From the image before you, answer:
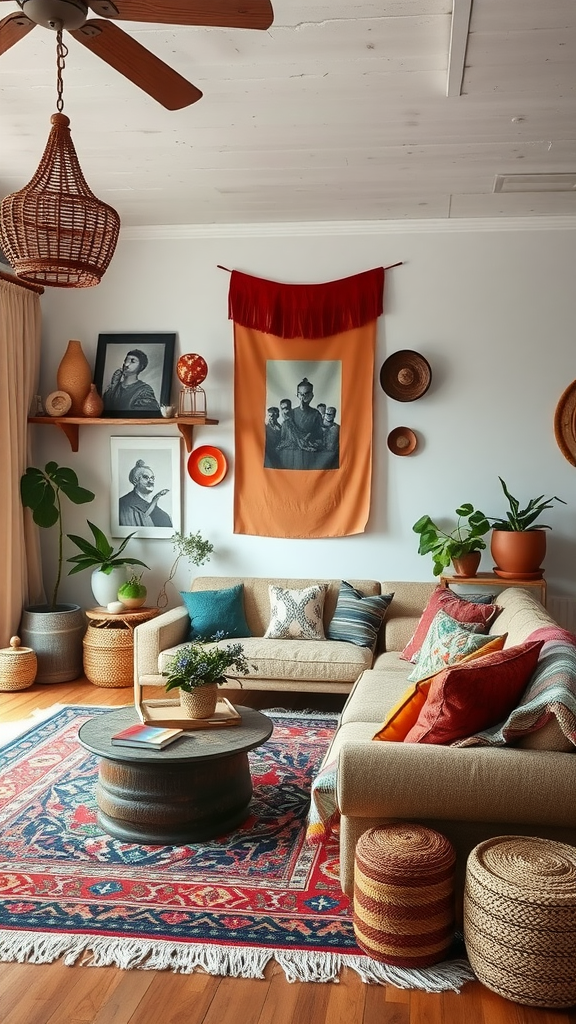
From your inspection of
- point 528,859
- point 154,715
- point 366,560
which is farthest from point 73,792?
point 366,560

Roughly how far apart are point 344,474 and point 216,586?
1.05 meters

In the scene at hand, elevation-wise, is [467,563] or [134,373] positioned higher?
[134,373]

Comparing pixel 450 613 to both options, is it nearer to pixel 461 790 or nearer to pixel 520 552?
pixel 520 552

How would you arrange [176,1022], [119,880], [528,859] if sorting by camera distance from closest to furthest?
[176,1022]
[528,859]
[119,880]

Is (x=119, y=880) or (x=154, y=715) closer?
(x=119, y=880)

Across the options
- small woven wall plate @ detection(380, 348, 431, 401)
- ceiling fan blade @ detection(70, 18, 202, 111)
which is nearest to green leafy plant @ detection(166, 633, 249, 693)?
ceiling fan blade @ detection(70, 18, 202, 111)

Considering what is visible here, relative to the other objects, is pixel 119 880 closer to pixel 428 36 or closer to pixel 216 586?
pixel 216 586

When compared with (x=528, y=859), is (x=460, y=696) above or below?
above

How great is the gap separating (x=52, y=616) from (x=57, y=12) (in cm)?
404

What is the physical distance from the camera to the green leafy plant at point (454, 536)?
5.21 m

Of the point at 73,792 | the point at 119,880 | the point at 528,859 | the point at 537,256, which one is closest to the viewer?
the point at 528,859

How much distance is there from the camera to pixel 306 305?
5.70 m

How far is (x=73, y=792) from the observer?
3.83m

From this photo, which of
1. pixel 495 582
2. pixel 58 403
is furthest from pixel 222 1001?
pixel 58 403
